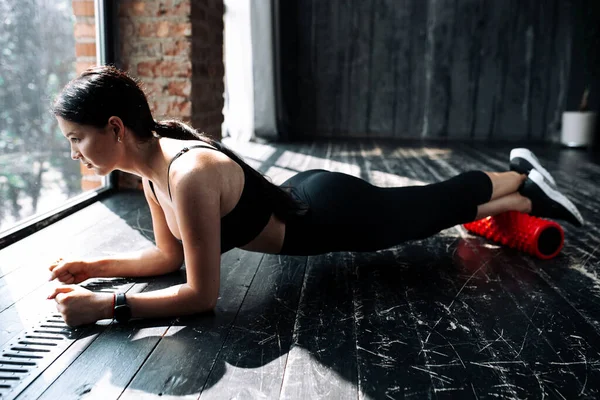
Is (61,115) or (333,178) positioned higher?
(61,115)

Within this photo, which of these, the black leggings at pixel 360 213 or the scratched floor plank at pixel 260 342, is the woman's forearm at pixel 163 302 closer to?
the scratched floor plank at pixel 260 342

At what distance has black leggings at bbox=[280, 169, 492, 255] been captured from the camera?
1.81m

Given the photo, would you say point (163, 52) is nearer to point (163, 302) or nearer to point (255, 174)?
point (255, 174)

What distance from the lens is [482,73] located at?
6.53 m

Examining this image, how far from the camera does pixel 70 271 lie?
1.80m

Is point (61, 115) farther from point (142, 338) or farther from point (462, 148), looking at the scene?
point (462, 148)

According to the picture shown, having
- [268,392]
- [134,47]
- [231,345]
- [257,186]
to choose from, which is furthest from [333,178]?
[134,47]

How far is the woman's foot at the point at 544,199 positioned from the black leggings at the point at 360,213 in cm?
36

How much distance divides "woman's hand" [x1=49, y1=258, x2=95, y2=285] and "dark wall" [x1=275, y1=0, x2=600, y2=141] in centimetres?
453

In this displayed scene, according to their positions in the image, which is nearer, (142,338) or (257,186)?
(142,338)

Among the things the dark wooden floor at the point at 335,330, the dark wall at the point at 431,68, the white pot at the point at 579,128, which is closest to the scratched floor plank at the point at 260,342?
the dark wooden floor at the point at 335,330

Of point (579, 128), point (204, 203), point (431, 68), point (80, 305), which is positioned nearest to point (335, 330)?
point (204, 203)

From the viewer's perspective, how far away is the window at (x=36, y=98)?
232 centimetres

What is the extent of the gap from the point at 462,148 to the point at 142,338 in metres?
4.83
